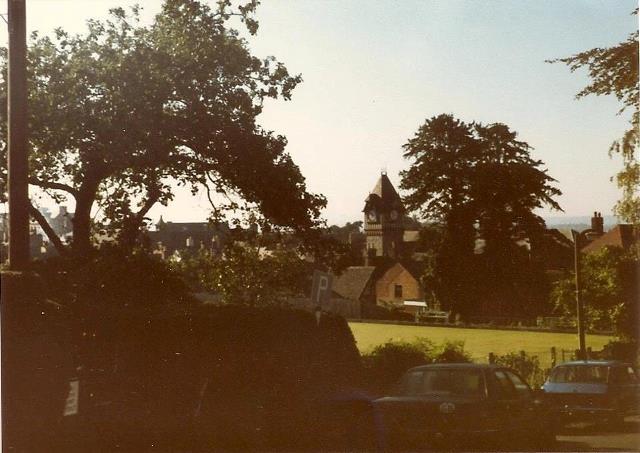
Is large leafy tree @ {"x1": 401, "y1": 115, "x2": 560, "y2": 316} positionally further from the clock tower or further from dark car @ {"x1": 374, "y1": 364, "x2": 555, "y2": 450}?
the clock tower

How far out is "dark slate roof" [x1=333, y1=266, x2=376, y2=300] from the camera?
342 feet

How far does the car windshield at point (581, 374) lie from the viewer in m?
21.0

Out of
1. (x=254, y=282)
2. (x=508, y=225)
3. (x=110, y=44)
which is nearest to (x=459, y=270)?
(x=508, y=225)

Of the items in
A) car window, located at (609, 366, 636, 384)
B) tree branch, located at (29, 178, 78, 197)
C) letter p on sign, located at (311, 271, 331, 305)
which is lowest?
car window, located at (609, 366, 636, 384)

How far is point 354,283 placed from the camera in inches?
4163

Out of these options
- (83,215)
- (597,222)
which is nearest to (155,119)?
(83,215)

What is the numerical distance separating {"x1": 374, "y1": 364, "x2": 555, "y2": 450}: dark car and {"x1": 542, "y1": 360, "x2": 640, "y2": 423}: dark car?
235 inches

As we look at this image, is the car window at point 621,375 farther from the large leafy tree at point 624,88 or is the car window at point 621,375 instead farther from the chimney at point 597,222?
the chimney at point 597,222

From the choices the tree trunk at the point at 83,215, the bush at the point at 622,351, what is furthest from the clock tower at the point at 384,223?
the tree trunk at the point at 83,215

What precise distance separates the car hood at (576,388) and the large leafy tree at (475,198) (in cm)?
4201

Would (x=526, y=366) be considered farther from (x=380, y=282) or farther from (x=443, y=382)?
(x=380, y=282)

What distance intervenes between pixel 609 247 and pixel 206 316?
89.7 ft

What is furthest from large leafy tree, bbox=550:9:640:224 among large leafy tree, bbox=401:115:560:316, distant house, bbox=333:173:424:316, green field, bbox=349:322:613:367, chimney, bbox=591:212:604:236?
chimney, bbox=591:212:604:236

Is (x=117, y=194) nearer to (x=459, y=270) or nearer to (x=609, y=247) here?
(x=609, y=247)
